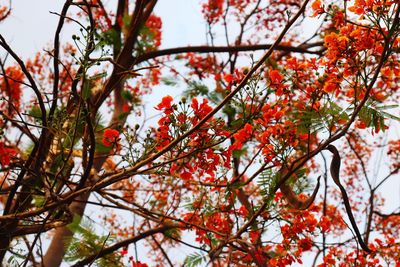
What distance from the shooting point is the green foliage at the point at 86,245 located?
2.66 meters

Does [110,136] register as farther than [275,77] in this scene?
No

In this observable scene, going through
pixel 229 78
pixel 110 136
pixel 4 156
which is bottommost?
pixel 4 156

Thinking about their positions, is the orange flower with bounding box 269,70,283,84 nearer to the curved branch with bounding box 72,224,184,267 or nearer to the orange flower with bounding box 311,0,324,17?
the orange flower with bounding box 311,0,324,17

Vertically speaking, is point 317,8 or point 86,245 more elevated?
point 317,8

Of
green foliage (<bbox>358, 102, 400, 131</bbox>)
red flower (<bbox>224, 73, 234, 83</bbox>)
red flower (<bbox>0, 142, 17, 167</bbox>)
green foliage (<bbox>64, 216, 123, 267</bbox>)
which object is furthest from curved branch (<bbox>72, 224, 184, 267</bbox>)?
green foliage (<bbox>358, 102, 400, 131</bbox>)

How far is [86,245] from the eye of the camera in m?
2.81

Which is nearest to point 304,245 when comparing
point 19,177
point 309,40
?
point 19,177

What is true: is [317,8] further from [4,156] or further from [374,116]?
[4,156]

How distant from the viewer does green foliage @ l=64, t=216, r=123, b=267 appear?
2.66 meters

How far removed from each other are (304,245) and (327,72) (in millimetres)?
1104

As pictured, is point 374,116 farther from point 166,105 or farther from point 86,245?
point 86,245

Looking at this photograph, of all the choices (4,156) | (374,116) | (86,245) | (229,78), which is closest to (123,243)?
(86,245)

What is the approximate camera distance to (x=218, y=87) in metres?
4.99

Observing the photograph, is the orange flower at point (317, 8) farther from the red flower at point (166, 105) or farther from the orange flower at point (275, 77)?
the red flower at point (166, 105)
